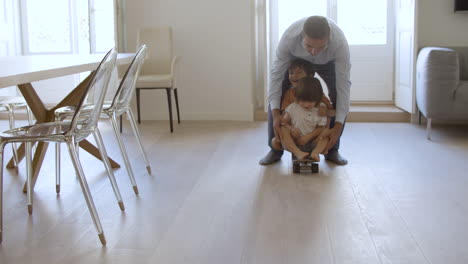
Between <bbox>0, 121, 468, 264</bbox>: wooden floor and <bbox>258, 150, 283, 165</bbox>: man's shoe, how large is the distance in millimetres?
60

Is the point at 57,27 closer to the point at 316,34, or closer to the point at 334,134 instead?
the point at 334,134

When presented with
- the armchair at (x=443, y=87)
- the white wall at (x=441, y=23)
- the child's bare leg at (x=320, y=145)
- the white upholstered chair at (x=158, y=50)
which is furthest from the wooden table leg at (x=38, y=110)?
the white wall at (x=441, y=23)

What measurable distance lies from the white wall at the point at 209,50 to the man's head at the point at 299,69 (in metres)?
2.14

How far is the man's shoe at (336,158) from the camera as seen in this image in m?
4.18

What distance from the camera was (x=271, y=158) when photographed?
13.9 ft

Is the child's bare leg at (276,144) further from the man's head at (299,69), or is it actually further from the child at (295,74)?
the man's head at (299,69)

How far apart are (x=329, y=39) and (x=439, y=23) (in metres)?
2.58

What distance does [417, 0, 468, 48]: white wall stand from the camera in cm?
591

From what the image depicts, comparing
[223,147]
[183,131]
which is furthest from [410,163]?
[183,131]

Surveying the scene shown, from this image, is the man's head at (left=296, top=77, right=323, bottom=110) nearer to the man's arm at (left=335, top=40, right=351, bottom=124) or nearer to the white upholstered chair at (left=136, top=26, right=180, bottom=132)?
the man's arm at (left=335, top=40, right=351, bottom=124)

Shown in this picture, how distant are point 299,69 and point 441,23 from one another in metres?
2.53

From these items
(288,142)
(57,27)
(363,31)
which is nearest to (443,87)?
(288,142)

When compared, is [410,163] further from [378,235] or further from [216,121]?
[216,121]

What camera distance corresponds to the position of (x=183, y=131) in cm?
566
